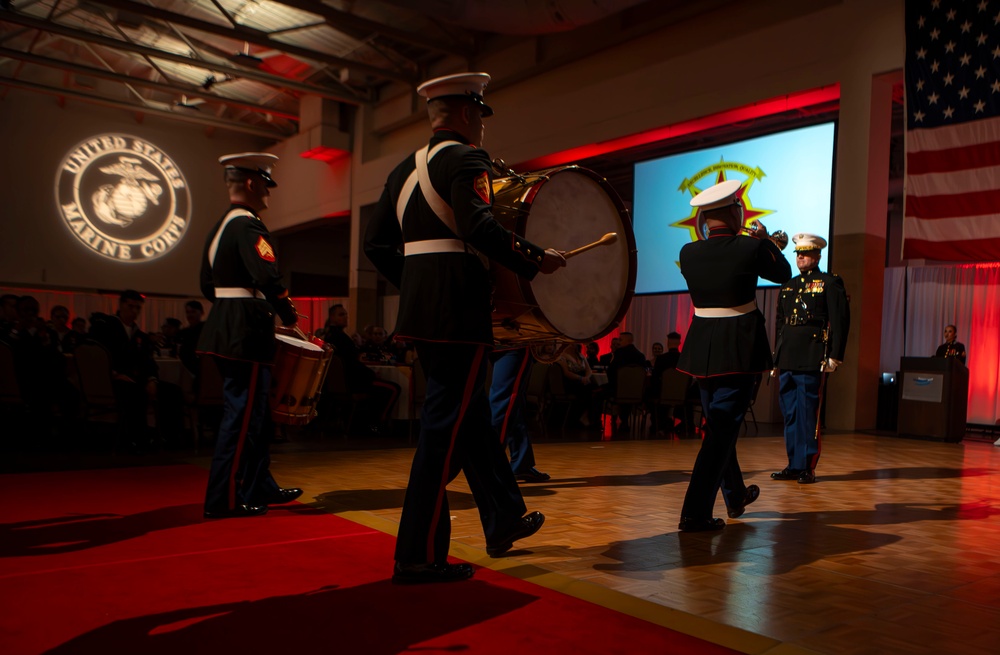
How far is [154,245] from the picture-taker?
18.5m

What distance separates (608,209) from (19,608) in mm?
2419

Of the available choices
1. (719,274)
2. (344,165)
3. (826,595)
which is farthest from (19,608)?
(344,165)

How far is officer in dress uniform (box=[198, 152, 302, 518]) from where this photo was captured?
11.2 feet

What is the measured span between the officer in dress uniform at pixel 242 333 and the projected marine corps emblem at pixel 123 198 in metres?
16.2

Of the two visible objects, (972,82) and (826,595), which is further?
(972,82)

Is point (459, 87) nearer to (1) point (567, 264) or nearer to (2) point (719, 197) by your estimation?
(1) point (567, 264)

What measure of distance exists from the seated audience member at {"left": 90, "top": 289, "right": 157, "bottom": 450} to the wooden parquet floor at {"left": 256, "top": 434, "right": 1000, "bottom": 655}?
1.28 m

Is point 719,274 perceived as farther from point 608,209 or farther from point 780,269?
point 608,209

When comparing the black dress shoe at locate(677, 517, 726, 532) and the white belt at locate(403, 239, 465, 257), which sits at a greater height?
the white belt at locate(403, 239, 465, 257)

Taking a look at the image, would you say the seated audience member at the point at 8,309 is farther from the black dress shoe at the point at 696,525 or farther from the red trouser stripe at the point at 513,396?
the black dress shoe at the point at 696,525

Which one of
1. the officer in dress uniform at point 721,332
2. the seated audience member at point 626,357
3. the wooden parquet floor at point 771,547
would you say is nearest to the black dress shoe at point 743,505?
the wooden parquet floor at point 771,547

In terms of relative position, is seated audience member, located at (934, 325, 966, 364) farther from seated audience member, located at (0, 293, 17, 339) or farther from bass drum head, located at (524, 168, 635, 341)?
seated audience member, located at (0, 293, 17, 339)

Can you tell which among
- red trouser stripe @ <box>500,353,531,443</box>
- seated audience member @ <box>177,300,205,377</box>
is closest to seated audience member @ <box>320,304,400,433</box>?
seated audience member @ <box>177,300,205,377</box>

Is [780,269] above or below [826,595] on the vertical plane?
above
